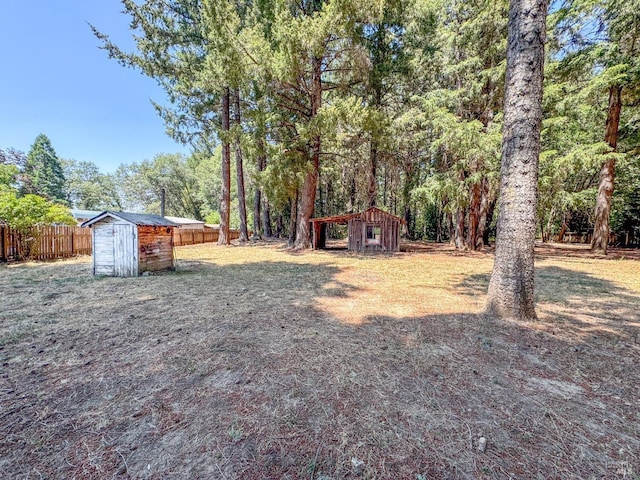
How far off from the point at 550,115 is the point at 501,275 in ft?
39.9

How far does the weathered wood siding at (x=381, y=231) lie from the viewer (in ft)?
52.7

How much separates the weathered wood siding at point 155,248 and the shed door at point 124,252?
161mm

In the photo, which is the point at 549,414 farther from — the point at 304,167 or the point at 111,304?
the point at 304,167

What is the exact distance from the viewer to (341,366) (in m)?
2.98

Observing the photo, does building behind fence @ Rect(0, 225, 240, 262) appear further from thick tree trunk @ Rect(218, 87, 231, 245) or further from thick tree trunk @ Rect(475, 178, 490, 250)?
thick tree trunk @ Rect(475, 178, 490, 250)

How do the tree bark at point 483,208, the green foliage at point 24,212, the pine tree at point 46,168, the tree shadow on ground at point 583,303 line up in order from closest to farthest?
1. the tree shadow on ground at point 583,303
2. the green foliage at point 24,212
3. the tree bark at point 483,208
4. the pine tree at point 46,168

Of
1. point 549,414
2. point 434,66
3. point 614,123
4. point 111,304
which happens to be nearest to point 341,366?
point 549,414

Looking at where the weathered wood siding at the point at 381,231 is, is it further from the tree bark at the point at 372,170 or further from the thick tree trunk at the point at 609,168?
the thick tree trunk at the point at 609,168

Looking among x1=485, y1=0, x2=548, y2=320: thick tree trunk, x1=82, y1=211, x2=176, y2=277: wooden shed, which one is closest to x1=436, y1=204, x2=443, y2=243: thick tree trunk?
x1=485, y1=0, x2=548, y2=320: thick tree trunk

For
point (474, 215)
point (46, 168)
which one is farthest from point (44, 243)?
point (46, 168)

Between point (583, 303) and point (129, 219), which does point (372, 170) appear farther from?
point (129, 219)

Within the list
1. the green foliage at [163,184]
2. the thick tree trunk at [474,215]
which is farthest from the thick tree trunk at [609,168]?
the green foliage at [163,184]

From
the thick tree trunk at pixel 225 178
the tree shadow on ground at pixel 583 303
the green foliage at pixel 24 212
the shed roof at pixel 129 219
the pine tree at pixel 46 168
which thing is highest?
the pine tree at pixel 46 168

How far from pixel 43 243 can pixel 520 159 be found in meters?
14.9
